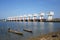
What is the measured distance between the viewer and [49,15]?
644 ft

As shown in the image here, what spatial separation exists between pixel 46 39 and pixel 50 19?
6734 inches

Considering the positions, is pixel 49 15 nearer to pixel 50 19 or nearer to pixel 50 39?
pixel 50 19

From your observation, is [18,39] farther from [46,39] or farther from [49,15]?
[49,15]

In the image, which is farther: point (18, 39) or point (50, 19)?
point (50, 19)

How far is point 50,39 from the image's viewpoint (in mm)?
28656

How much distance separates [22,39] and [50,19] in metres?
167

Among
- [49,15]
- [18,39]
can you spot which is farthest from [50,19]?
[18,39]

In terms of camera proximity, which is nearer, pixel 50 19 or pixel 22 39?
pixel 22 39

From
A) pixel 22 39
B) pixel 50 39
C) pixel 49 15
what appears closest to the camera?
pixel 50 39

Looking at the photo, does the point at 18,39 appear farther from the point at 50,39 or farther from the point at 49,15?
the point at 49,15

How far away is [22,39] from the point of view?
34.1 m

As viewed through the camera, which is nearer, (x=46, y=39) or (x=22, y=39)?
(x=46, y=39)

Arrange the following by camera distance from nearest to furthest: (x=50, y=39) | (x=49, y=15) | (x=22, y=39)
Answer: (x=50, y=39) → (x=22, y=39) → (x=49, y=15)

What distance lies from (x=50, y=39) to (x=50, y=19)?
17137cm
